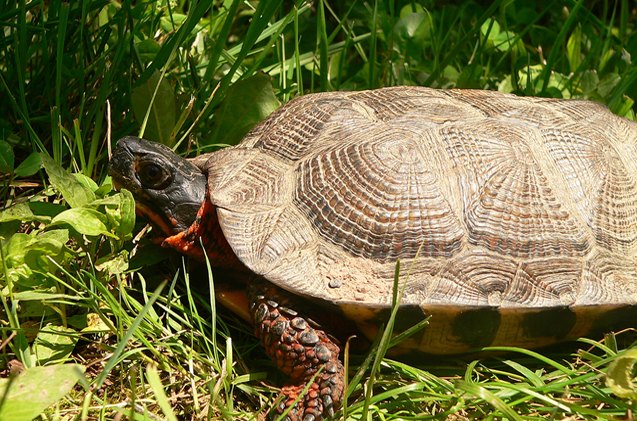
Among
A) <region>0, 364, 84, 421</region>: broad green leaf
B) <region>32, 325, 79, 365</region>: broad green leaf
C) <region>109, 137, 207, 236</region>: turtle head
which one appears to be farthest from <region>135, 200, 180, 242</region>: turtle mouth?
<region>0, 364, 84, 421</region>: broad green leaf

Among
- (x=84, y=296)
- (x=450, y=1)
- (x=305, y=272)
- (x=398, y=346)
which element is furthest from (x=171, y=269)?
(x=450, y=1)

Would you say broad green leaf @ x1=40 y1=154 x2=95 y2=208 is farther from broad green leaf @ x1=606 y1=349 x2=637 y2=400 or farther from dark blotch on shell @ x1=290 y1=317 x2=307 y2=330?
broad green leaf @ x1=606 y1=349 x2=637 y2=400

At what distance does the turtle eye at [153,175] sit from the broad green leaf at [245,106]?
1.80ft

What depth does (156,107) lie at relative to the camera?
2.65 meters

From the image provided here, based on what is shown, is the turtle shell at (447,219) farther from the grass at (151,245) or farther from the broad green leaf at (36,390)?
the broad green leaf at (36,390)

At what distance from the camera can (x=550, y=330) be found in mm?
2211

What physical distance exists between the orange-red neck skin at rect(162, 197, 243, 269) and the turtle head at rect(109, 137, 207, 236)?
3cm

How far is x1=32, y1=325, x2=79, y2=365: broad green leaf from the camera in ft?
6.74

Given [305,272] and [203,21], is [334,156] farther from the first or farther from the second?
[203,21]

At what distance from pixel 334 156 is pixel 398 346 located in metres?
0.61

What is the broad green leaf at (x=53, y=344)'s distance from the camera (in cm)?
205

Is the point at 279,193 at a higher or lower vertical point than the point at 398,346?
higher

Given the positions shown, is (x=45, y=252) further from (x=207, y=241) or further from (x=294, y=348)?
(x=294, y=348)

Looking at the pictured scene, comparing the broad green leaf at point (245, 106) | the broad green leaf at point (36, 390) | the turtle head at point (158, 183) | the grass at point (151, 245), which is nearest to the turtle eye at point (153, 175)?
the turtle head at point (158, 183)
